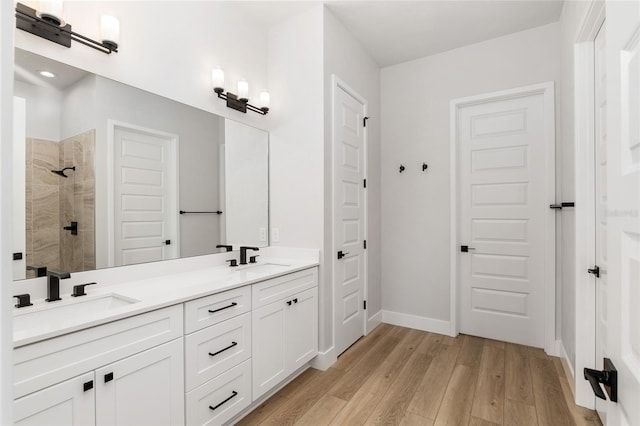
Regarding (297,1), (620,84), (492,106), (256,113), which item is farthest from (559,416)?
(297,1)

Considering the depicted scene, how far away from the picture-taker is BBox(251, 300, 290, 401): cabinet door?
6.33 ft

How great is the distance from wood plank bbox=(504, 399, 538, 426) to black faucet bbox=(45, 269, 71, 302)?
8.26 ft

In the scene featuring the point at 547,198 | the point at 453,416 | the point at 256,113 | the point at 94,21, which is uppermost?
the point at 94,21

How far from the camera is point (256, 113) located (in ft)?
9.02

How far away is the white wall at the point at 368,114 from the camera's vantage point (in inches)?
103

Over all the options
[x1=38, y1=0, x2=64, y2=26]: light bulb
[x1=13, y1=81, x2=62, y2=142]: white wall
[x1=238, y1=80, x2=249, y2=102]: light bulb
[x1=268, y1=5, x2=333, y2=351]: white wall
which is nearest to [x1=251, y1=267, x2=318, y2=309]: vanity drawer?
[x1=268, y1=5, x2=333, y2=351]: white wall

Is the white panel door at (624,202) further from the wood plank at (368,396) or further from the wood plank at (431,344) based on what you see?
the wood plank at (431,344)

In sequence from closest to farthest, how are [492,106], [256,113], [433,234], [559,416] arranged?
[559,416], [256,113], [492,106], [433,234]

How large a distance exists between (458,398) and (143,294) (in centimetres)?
208

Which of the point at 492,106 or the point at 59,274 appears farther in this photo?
the point at 492,106

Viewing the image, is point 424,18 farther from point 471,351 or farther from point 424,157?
point 471,351

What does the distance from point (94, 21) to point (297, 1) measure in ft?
4.81

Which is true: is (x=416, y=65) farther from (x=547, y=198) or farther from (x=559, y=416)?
(x=559, y=416)

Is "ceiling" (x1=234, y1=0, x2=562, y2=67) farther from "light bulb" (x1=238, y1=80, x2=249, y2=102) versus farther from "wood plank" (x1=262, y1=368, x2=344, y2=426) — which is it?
"wood plank" (x1=262, y1=368, x2=344, y2=426)
